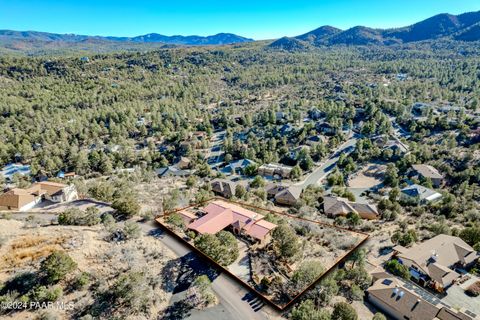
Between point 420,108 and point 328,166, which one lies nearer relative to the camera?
point 328,166

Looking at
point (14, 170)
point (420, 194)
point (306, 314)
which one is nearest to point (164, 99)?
point (14, 170)

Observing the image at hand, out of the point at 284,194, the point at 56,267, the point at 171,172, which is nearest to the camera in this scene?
the point at 56,267

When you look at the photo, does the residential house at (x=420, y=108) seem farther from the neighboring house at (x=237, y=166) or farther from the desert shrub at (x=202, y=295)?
the desert shrub at (x=202, y=295)

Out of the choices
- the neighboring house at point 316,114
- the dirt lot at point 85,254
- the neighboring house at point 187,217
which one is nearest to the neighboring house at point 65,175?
the dirt lot at point 85,254

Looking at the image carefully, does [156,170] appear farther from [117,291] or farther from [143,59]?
[143,59]

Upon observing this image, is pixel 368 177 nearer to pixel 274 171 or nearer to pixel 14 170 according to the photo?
pixel 274 171

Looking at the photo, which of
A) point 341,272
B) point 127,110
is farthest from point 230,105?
point 341,272
